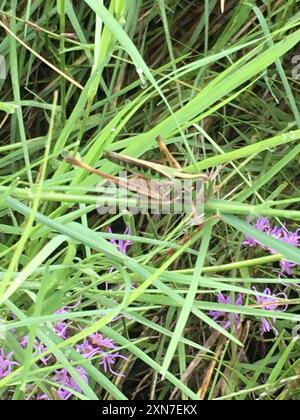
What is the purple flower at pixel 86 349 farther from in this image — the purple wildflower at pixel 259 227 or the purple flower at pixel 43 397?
the purple wildflower at pixel 259 227

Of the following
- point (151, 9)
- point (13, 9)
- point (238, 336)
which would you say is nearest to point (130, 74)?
point (151, 9)

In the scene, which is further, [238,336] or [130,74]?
[130,74]

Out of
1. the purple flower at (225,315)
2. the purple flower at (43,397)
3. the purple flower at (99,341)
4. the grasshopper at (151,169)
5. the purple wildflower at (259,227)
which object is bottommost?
the purple flower at (225,315)

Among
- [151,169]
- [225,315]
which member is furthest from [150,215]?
[151,169]

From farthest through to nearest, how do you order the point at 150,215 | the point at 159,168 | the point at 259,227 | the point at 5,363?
the point at 150,215, the point at 259,227, the point at 5,363, the point at 159,168

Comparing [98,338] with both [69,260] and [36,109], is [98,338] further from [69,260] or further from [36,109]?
[36,109]

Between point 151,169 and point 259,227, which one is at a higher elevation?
point 151,169

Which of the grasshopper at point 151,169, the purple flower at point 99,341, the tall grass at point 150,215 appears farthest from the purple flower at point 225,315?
the grasshopper at point 151,169

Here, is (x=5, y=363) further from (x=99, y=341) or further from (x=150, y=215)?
(x=150, y=215)
